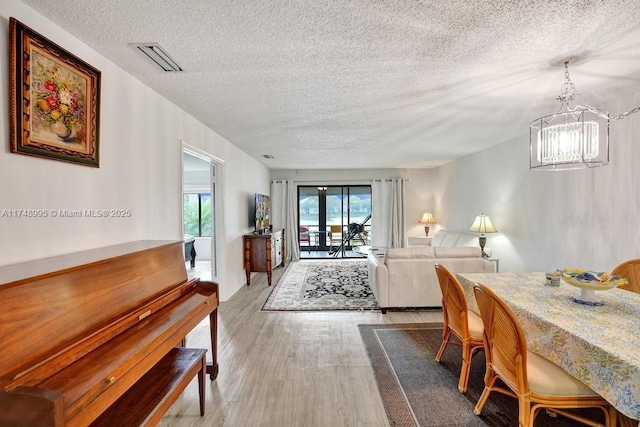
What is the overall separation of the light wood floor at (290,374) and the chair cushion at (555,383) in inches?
35.3

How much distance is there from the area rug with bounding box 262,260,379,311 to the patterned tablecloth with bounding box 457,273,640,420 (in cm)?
225

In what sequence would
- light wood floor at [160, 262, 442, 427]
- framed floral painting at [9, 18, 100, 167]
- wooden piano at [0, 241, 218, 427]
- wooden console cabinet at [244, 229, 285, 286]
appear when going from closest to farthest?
wooden piano at [0, 241, 218, 427] < framed floral painting at [9, 18, 100, 167] < light wood floor at [160, 262, 442, 427] < wooden console cabinet at [244, 229, 285, 286]

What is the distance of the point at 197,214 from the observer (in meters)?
8.16

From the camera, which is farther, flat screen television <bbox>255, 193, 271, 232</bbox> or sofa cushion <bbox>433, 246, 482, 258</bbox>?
flat screen television <bbox>255, 193, 271, 232</bbox>

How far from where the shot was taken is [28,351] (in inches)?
43.0

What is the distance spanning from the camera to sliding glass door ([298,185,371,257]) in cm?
789

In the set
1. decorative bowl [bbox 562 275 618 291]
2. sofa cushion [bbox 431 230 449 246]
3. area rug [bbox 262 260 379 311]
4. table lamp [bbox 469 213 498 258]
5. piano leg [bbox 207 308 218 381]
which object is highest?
table lamp [bbox 469 213 498 258]

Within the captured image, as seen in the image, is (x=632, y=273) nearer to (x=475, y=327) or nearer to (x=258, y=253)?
(x=475, y=327)

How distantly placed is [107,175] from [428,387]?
275 centimetres

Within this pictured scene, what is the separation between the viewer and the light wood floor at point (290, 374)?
76.0 inches

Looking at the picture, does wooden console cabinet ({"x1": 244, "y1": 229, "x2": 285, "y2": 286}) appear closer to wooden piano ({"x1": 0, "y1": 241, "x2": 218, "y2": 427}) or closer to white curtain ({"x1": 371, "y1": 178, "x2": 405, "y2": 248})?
wooden piano ({"x1": 0, "y1": 241, "x2": 218, "y2": 427})

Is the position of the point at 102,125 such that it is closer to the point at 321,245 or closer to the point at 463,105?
the point at 463,105

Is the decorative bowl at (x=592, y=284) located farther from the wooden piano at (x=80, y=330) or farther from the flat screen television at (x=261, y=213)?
the flat screen television at (x=261, y=213)

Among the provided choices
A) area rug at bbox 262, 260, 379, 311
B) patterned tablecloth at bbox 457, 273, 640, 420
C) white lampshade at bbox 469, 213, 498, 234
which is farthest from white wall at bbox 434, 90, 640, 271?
area rug at bbox 262, 260, 379, 311
